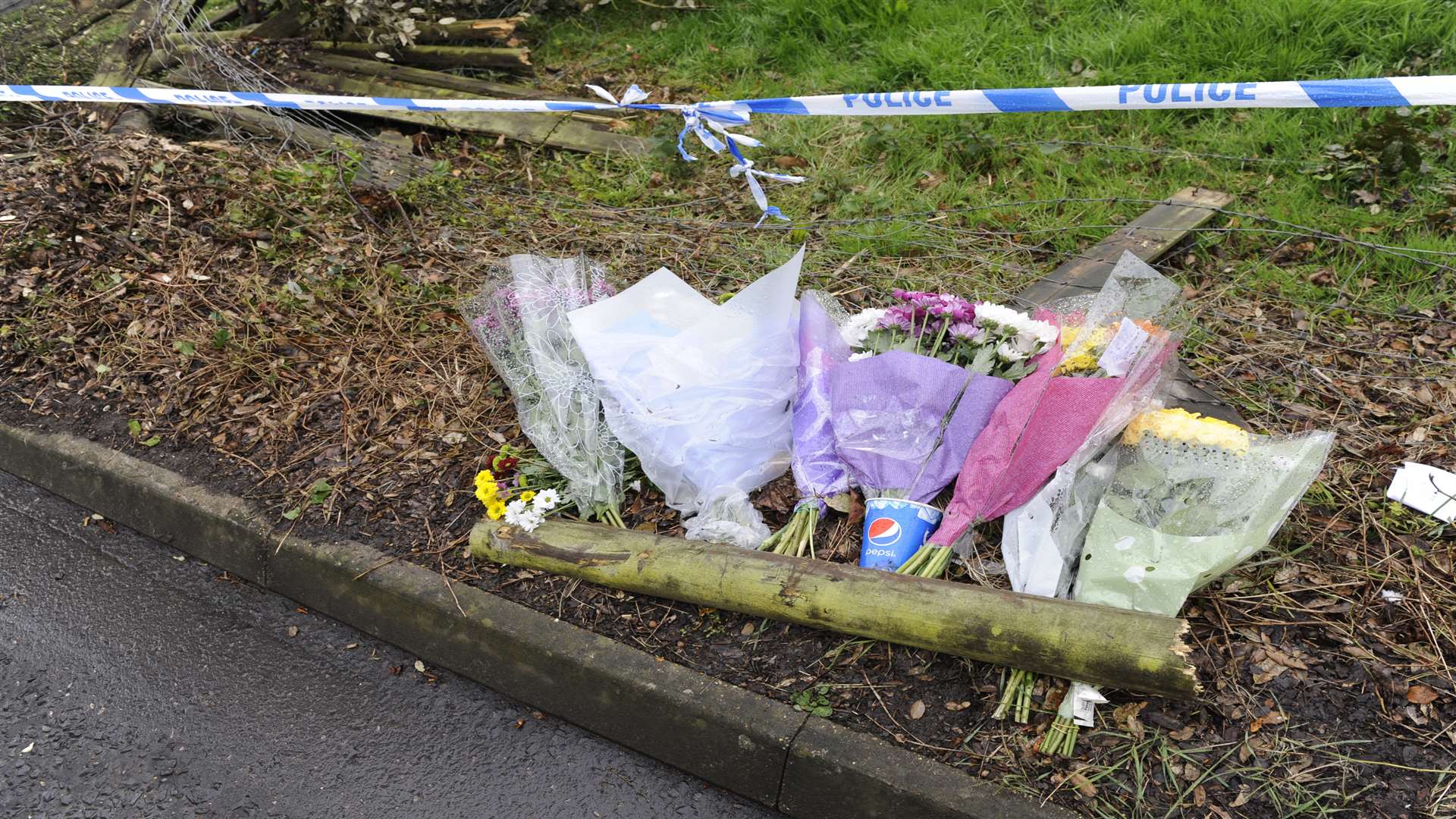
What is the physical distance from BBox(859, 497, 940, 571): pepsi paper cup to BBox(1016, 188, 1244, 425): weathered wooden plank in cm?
123

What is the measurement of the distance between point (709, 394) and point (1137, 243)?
79.8 inches

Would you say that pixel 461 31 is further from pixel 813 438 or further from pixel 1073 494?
pixel 1073 494

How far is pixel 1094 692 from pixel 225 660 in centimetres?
240

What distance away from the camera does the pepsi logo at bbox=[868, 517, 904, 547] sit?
271 centimetres

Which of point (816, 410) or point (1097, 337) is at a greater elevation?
point (1097, 337)

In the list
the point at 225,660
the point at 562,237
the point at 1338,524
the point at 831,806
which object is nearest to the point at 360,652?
the point at 225,660

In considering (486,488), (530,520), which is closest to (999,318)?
(530,520)

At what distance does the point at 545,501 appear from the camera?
298cm

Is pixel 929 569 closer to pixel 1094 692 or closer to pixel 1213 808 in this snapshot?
pixel 1094 692

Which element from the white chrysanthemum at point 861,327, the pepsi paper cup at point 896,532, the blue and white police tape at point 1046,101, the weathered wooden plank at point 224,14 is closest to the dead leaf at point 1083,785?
the pepsi paper cup at point 896,532

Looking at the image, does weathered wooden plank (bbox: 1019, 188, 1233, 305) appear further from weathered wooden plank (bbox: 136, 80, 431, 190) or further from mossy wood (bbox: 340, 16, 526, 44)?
mossy wood (bbox: 340, 16, 526, 44)

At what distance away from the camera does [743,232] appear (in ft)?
14.9

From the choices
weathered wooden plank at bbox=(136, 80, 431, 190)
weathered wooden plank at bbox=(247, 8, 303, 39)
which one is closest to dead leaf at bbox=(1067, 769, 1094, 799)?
weathered wooden plank at bbox=(136, 80, 431, 190)

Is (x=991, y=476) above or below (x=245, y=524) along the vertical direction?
above
